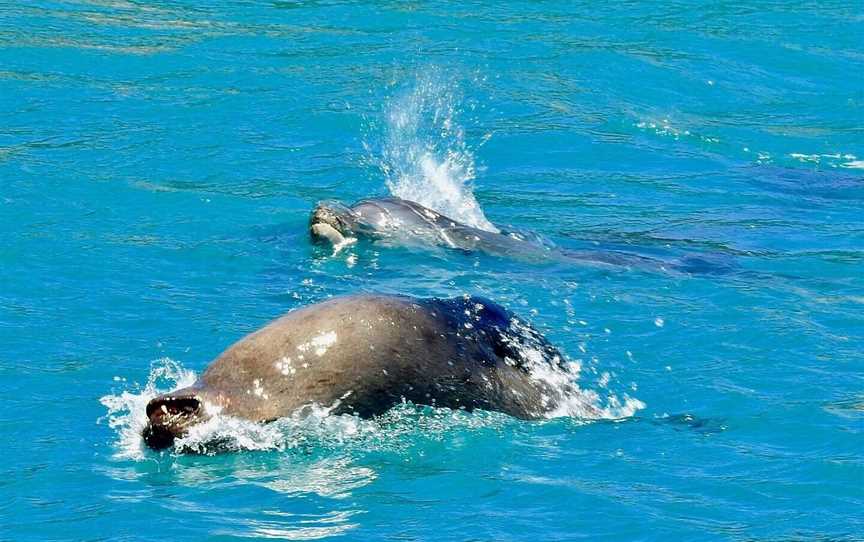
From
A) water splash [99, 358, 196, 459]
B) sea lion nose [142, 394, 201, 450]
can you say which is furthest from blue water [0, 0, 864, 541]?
sea lion nose [142, 394, 201, 450]

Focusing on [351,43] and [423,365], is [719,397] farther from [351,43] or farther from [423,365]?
[351,43]

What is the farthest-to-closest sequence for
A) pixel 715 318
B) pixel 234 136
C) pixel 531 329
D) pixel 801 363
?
pixel 234 136, pixel 715 318, pixel 801 363, pixel 531 329

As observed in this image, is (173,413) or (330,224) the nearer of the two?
(173,413)

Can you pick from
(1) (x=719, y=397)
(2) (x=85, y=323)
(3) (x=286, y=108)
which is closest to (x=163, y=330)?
(2) (x=85, y=323)

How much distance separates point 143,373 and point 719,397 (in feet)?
10.1

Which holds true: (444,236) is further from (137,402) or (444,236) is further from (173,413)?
(173,413)

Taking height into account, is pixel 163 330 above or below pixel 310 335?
below

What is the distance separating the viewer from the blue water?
705cm

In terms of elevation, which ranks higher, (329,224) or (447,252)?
(329,224)

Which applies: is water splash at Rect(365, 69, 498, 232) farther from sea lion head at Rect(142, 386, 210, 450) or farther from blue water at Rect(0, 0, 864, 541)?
sea lion head at Rect(142, 386, 210, 450)

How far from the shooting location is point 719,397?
8.56 metres

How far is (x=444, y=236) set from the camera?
11.6m

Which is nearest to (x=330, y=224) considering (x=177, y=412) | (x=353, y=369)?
(x=353, y=369)

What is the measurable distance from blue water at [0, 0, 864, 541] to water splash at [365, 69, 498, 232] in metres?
0.05
